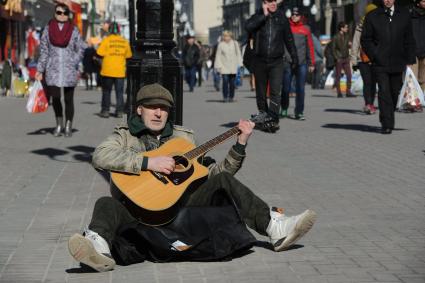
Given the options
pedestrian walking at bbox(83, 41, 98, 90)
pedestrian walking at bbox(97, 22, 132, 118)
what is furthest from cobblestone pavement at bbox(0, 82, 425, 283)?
pedestrian walking at bbox(83, 41, 98, 90)

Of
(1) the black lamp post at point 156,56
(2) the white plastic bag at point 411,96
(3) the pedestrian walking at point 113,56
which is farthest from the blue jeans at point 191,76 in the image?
(1) the black lamp post at point 156,56

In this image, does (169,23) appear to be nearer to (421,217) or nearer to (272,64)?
(421,217)

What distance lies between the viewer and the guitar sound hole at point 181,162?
21.0ft

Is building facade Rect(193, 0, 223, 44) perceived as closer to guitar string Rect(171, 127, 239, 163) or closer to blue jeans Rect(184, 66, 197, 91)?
blue jeans Rect(184, 66, 197, 91)

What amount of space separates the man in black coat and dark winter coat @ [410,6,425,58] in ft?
16.0

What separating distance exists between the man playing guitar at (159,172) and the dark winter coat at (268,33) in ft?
29.9

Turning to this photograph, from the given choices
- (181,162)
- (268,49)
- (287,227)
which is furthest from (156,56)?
(268,49)

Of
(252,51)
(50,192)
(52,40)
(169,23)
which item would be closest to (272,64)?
(252,51)

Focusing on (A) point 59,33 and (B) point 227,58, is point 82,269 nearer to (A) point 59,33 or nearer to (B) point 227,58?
(A) point 59,33

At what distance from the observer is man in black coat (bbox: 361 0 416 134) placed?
47.6 ft

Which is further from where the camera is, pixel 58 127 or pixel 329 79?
pixel 329 79

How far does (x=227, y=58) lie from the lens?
87.0 ft

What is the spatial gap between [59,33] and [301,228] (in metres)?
8.80

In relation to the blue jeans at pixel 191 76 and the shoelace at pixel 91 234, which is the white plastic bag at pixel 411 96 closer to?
the shoelace at pixel 91 234
